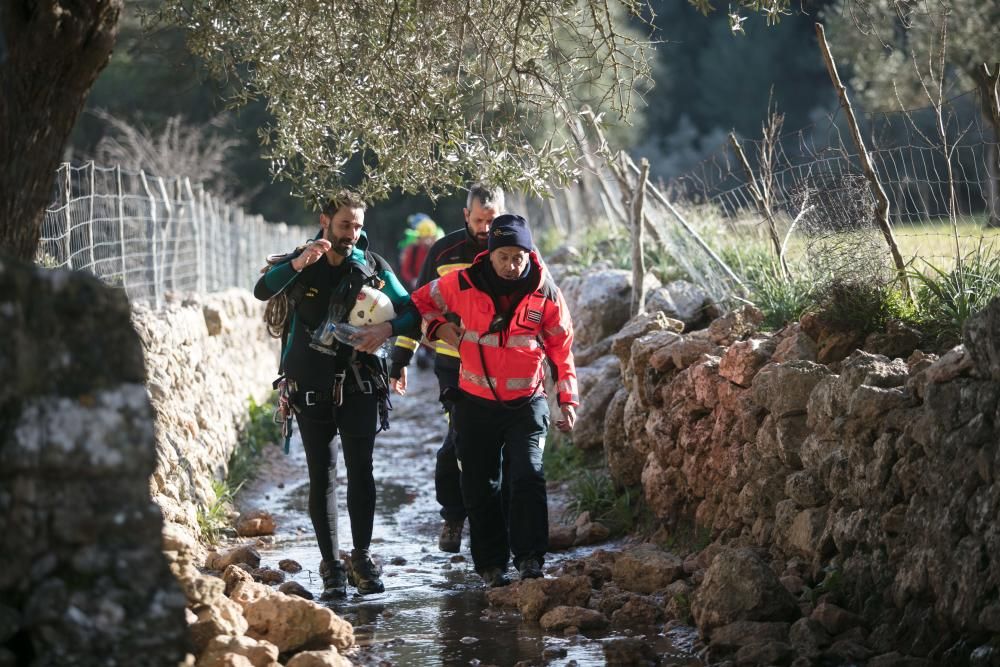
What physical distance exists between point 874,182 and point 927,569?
283 centimetres

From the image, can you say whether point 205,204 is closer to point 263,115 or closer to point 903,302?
point 903,302

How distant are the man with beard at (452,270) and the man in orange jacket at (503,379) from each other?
16.9 inches

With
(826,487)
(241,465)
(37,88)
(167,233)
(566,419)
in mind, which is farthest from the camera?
(167,233)

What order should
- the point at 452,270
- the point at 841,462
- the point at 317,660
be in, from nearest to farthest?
the point at 317,660 → the point at 841,462 → the point at 452,270

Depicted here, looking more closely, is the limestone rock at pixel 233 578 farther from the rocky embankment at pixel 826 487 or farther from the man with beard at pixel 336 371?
the rocky embankment at pixel 826 487

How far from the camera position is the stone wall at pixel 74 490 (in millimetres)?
3635

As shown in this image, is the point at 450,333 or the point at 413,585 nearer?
the point at 450,333

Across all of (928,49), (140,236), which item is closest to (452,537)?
(928,49)

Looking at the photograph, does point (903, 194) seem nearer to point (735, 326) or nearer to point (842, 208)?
point (842, 208)

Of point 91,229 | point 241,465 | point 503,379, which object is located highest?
point 91,229

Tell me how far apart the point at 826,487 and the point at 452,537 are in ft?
8.94

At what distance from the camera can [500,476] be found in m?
7.16

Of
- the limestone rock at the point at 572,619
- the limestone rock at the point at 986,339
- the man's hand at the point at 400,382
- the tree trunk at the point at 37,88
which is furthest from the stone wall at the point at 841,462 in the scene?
the tree trunk at the point at 37,88

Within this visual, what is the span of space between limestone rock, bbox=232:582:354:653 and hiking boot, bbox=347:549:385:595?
125 centimetres
